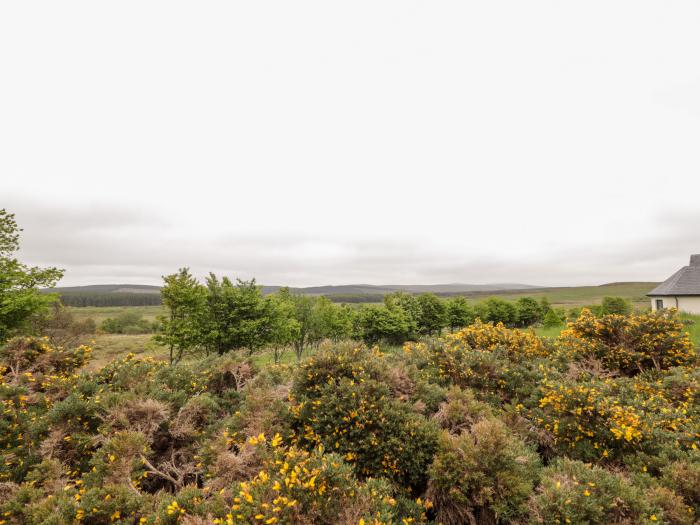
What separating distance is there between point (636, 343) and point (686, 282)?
116 feet

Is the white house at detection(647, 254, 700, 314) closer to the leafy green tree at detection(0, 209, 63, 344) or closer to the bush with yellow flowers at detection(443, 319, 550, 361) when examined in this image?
the bush with yellow flowers at detection(443, 319, 550, 361)

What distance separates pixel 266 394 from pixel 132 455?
87.6 inches

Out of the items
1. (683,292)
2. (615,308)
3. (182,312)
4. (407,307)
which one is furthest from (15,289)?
(615,308)

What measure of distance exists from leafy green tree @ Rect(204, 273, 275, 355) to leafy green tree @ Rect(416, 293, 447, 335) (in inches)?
1425

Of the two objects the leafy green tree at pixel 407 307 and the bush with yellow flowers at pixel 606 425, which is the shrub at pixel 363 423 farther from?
the leafy green tree at pixel 407 307

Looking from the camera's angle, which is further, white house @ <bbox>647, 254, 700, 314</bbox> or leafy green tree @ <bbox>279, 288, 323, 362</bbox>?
leafy green tree @ <bbox>279, 288, 323, 362</bbox>

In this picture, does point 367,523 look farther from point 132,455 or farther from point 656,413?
point 656,413

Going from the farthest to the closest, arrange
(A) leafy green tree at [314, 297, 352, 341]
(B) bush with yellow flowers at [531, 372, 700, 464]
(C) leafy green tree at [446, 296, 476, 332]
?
1. (C) leafy green tree at [446, 296, 476, 332]
2. (A) leafy green tree at [314, 297, 352, 341]
3. (B) bush with yellow flowers at [531, 372, 700, 464]

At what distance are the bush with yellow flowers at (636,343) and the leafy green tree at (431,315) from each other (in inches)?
1869

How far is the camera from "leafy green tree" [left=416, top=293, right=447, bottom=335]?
58056mm

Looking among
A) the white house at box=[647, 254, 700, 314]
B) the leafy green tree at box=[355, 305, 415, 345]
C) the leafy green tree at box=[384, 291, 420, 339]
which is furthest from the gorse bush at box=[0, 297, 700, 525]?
the leafy green tree at box=[384, 291, 420, 339]

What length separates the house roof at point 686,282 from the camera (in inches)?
1238

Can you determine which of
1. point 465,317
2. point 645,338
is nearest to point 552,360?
point 645,338

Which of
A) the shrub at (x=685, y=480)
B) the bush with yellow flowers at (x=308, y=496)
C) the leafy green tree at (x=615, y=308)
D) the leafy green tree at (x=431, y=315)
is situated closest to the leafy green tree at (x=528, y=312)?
the leafy green tree at (x=615, y=308)
